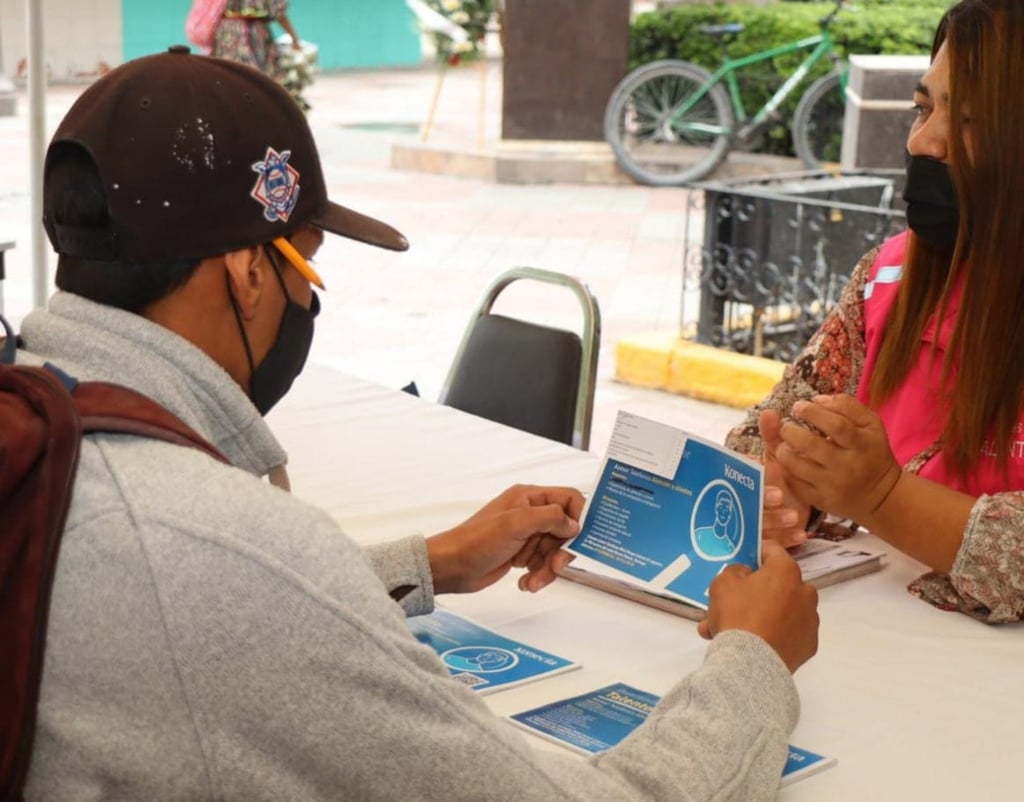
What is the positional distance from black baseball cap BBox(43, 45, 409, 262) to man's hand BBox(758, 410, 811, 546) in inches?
37.2

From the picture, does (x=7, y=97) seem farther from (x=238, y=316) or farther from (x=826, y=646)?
(x=238, y=316)

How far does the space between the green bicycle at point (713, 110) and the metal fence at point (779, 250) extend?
468 centimetres

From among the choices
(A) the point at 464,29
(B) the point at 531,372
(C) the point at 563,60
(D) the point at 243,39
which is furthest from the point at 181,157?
(A) the point at 464,29

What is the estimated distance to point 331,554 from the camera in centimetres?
119

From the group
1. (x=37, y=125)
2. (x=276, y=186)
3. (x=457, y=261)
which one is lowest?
(x=457, y=261)

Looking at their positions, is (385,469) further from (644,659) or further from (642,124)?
(642,124)

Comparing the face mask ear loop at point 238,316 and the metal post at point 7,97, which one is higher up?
the face mask ear loop at point 238,316

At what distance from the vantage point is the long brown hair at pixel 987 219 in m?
2.26

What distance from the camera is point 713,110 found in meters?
11.7

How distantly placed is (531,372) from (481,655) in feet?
5.10

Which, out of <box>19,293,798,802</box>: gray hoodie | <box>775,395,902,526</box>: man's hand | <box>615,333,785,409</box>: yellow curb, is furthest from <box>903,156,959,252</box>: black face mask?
<box>615,333,785,409</box>: yellow curb

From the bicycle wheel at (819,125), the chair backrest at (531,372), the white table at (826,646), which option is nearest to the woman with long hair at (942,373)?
the white table at (826,646)

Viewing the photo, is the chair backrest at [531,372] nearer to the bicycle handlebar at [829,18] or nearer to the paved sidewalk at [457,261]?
the paved sidewalk at [457,261]

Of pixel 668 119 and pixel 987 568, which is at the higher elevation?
Result: pixel 987 568
